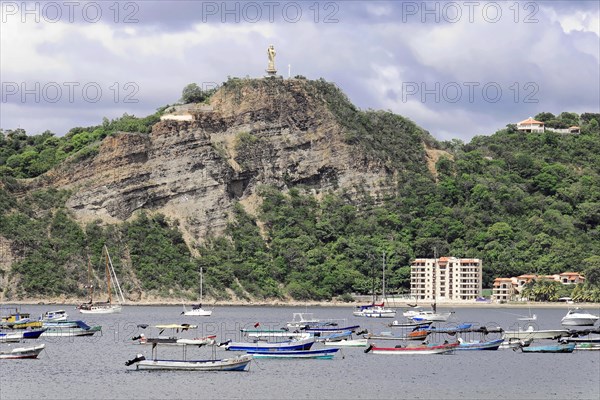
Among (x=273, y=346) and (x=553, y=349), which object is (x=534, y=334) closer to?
(x=553, y=349)

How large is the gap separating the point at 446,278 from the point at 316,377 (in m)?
114

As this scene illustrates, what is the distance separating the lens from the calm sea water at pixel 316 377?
78.4m

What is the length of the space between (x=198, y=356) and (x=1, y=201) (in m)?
97.1

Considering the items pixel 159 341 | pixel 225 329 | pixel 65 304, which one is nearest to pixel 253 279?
pixel 65 304

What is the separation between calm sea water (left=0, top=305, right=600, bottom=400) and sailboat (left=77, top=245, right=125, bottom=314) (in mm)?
41276

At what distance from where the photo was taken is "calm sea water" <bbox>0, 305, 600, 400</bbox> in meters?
78.4

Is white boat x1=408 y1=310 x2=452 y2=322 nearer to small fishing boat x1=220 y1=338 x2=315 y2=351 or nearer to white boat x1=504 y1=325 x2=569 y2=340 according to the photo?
white boat x1=504 y1=325 x2=569 y2=340

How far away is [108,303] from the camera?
527ft

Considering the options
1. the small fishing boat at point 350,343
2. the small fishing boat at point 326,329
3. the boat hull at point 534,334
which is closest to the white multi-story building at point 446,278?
the small fishing boat at point 326,329

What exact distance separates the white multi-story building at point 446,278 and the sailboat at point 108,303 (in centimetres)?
4487

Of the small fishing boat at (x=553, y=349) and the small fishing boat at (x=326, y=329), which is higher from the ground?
the small fishing boat at (x=326, y=329)

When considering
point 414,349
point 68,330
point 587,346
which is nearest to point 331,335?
point 414,349

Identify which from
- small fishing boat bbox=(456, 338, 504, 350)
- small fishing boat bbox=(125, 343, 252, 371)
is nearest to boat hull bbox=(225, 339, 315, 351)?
small fishing boat bbox=(125, 343, 252, 371)

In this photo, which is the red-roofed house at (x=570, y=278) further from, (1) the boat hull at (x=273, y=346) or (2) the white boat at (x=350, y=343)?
(1) the boat hull at (x=273, y=346)
